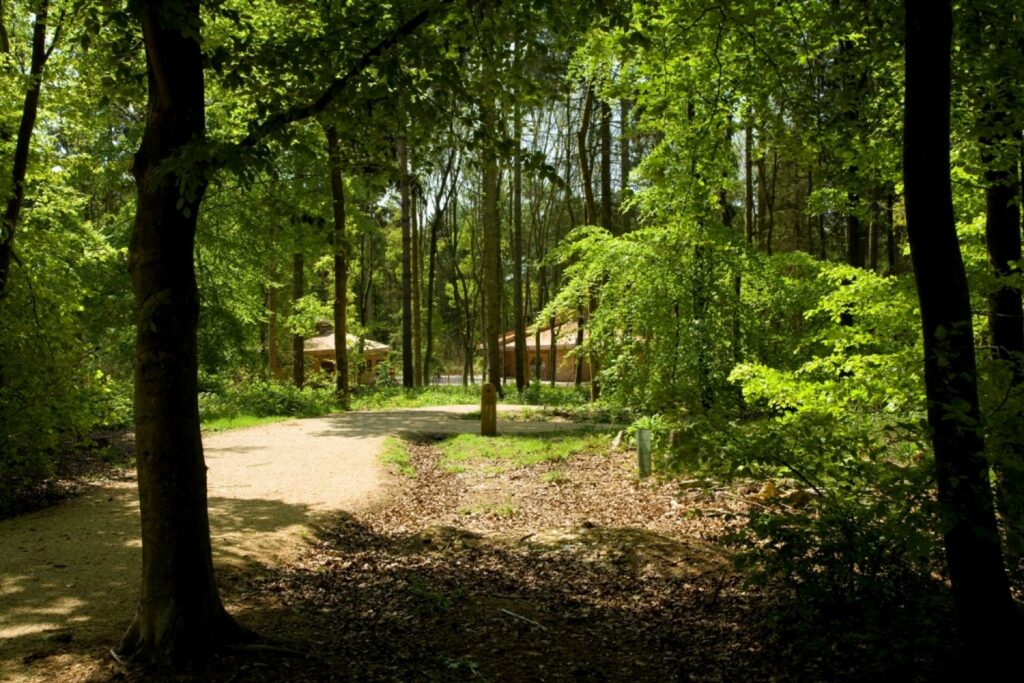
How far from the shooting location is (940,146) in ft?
12.3

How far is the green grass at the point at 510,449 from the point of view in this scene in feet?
40.3

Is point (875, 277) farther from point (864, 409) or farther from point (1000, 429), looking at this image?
point (1000, 429)

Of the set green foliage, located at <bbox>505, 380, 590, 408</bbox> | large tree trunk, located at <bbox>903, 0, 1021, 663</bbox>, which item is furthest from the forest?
green foliage, located at <bbox>505, 380, 590, 408</bbox>

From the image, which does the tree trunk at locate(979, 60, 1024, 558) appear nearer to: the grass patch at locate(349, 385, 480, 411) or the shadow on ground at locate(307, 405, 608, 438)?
the shadow on ground at locate(307, 405, 608, 438)

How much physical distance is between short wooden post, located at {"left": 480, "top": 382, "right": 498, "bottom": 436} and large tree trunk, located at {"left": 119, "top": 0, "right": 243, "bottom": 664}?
1071 centimetres

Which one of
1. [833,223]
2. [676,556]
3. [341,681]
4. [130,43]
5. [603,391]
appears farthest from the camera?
[833,223]

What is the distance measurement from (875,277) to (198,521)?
5503 mm

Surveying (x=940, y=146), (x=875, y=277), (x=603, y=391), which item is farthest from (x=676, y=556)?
(x=603, y=391)

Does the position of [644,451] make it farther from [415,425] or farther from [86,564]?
[415,425]

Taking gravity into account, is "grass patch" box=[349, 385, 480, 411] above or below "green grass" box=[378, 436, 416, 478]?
above

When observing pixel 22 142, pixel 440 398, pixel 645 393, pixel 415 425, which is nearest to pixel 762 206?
pixel 440 398

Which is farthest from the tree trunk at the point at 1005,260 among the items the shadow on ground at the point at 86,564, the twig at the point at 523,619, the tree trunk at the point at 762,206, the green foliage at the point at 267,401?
the tree trunk at the point at 762,206

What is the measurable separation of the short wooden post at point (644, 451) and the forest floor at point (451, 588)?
0.59 feet

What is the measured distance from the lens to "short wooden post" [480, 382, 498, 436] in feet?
48.6
